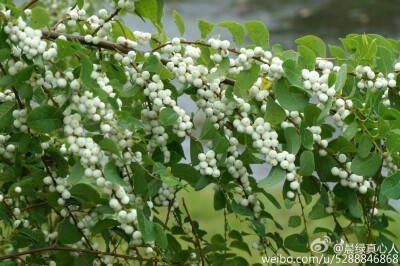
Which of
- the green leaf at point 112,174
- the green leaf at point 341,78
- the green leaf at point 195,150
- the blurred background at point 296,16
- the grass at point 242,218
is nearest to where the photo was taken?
the green leaf at point 112,174

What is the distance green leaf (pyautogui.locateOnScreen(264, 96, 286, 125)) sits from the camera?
3.16 ft

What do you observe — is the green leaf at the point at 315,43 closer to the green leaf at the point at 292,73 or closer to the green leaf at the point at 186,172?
the green leaf at the point at 292,73

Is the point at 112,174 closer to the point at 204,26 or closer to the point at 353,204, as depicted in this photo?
the point at 204,26

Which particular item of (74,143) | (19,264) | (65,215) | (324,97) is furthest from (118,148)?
(19,264)

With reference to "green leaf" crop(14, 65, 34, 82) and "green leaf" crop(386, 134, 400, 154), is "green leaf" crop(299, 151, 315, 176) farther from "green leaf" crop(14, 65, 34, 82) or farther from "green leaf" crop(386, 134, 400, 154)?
"green leaf" crop(14, 65, 34, 82)

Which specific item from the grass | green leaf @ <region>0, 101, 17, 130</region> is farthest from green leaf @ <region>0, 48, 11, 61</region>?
the grass

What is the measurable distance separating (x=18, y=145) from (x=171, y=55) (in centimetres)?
31

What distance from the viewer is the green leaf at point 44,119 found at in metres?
0.87

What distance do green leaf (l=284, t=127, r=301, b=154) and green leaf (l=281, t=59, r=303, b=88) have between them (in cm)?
9

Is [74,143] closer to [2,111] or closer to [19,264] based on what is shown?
[2,111]

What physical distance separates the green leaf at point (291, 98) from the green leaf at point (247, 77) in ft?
0.14

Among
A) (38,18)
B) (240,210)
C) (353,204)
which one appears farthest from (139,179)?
(353,204)

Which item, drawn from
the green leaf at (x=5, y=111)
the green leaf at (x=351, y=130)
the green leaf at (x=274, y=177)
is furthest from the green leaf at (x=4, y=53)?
the green leaf at (x=351, y=130)

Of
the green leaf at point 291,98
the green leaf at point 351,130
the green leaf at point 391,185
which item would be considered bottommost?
the green leaf at point 391,185
